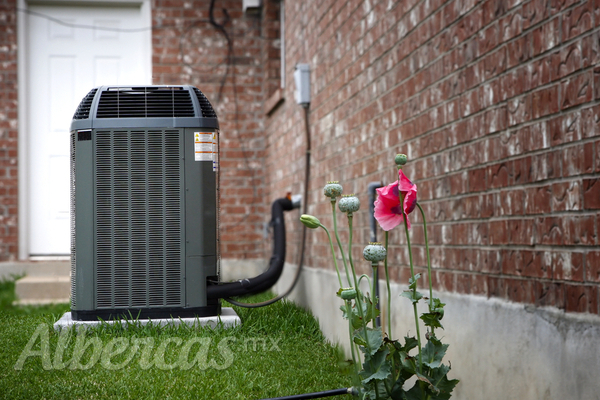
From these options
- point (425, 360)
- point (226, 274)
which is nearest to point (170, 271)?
point (425, 360)

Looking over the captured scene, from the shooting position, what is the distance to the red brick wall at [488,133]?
1422mm

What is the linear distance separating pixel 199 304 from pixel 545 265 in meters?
1.60

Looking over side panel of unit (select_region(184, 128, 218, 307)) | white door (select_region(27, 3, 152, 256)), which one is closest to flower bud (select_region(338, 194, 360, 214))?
side panel of unit (select_region(184, 128, 218, 307))

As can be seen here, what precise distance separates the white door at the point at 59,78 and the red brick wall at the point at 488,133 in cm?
326

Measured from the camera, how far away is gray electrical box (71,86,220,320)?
2.72 m

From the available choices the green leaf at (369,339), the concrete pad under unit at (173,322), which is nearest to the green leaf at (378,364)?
the green leaf at (369,339)

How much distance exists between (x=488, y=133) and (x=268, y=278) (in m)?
1.62

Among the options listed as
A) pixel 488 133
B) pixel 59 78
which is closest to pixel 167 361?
pixel 488 133

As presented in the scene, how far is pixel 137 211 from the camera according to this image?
2.74 m

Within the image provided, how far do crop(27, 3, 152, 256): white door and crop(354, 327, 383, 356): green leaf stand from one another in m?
4.68

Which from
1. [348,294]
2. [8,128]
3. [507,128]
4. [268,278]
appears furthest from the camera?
[8,128]

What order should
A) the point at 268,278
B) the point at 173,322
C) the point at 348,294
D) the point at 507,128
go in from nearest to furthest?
1. the point at 348,294
2. the point at 507,128
3. the point at 173,322
4. the point at 268,278

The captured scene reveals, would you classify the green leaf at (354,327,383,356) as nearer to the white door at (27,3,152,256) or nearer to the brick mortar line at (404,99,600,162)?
the brick mortar line at (404,99,600,162)

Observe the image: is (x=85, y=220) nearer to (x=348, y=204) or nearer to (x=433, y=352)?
(x=348, y=204)
